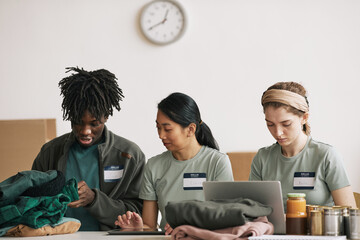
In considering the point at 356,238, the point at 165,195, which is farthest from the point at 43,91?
the point at 356,238

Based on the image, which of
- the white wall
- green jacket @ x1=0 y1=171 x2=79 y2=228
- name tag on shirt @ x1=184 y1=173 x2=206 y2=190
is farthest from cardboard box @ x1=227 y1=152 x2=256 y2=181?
green jacket @ x1=0 y1=171 x2=79 y2=228

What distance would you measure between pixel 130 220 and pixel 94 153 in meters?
0.55

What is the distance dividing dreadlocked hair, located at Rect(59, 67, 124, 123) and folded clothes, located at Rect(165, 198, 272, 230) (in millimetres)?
1071

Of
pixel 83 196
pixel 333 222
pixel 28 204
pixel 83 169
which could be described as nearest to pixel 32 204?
pixel 28 204

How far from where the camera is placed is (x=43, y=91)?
14.9ft

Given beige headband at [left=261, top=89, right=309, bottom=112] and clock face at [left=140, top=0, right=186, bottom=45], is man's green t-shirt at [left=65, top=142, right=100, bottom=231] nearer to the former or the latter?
beige headband at [left=261, top=89, right=309, bottom=112]

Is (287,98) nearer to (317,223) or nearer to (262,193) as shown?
(262,193)

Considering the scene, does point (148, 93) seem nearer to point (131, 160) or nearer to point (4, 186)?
point (131, 160)

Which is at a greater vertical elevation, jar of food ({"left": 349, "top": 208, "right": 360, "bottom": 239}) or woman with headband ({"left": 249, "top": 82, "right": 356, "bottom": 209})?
woman with headband ({"left": 249, "top": 82, "right": 356, "bottom": 209})

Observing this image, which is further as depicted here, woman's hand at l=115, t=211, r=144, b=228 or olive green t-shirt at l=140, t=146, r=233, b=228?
olive green t-shirt at l=140, t=146, r=233, b=228

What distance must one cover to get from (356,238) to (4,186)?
132 centimetres

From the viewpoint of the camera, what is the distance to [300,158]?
2.45 meters

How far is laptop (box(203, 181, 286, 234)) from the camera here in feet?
6.07

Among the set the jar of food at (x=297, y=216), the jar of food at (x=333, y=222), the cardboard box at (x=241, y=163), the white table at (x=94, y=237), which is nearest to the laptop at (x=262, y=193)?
the jar of food at (x=297, y=216)
